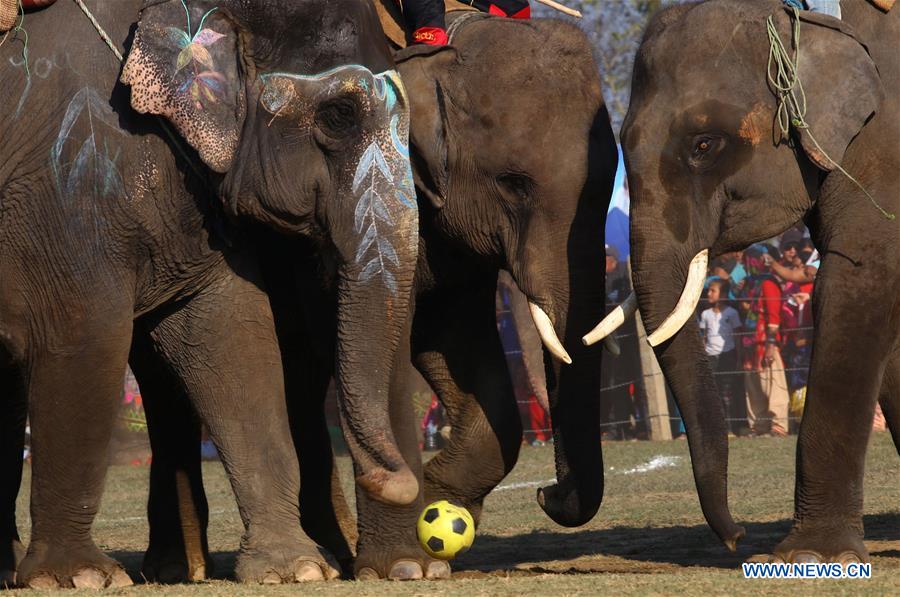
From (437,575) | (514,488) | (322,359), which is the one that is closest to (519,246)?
(322,359)

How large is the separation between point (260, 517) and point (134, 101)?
1820 mm

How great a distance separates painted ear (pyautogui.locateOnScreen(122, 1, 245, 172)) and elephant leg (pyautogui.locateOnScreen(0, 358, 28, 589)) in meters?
1.80

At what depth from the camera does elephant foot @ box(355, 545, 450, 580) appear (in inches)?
310

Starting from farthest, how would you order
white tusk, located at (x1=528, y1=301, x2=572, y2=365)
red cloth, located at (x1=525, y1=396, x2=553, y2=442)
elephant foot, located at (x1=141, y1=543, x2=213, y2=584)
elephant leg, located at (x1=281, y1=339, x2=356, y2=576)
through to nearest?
1. red cloth, located at (x1=525, y1=396, x2=553, y2=442)
2. elephant leg, located at (x1=281, y1=339, x2=356, y2=576)
3. elephant foot, located at (x1=141, y1=543, x2=213, y2=584)
4. white tusk, located at (x1=528, y1=301, x2=572, y2=365)

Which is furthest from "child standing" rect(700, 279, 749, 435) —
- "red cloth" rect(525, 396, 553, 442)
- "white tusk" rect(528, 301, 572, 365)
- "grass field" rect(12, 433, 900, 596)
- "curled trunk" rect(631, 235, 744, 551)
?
"curled trunk" rect(631, 235, 744, 551)

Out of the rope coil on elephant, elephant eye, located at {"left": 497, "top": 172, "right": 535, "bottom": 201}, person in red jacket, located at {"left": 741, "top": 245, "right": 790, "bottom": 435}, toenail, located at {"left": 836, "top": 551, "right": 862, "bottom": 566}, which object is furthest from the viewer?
person in red jacket, located at {"left": 741, "top": 245, "right": 790, "bottom": 435}

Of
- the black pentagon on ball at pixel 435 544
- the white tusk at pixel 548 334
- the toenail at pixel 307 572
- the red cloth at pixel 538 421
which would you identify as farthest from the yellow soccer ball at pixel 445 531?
the red cloth at pixel 538 421

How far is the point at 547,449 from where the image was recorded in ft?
55.8

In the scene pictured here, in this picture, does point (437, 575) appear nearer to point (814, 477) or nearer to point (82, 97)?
point (814, 477)

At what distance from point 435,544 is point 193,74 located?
2247 millimetres

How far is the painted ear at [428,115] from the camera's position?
8.75 m

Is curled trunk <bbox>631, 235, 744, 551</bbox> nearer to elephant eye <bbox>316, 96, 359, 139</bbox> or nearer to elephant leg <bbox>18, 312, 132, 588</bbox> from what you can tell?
elephant eye <bbox>316, 96, 359, 139</bbox>

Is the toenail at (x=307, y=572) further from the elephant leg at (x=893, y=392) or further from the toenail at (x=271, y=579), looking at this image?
the elephant leg at (x=893, y=392)

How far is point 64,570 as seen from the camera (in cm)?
763
